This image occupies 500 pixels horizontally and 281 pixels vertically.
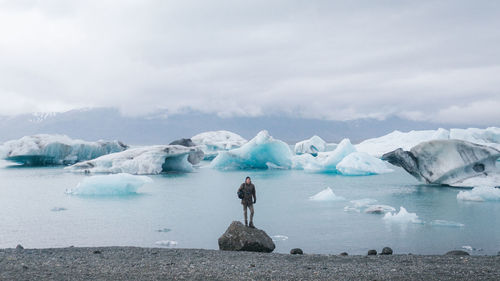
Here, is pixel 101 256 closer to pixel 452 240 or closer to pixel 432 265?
pixel 432 265

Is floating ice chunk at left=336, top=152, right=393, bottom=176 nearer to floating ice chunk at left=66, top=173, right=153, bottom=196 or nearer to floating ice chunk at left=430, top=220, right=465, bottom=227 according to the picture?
floating ice chunk at left=66, top=173, right=153, bottom=196

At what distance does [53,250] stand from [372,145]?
3878cm

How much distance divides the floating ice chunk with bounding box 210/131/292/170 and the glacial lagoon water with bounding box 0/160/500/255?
8.06 meters

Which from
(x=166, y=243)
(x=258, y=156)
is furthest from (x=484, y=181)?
(x=258, y=156)

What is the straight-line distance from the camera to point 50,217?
477 inches

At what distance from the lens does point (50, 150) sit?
32.5 meters

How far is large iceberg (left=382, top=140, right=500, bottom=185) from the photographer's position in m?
16.3

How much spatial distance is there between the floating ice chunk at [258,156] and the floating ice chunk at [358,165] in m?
4.27

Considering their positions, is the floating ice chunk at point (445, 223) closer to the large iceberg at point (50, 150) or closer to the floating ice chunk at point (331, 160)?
the floating ice chunk at point (331, 160)

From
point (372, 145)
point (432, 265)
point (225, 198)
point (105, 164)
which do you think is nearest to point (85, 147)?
point (105, 164)

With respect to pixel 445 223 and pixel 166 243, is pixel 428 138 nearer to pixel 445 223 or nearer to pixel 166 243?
pixel 445 223

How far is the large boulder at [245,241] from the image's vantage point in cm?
750

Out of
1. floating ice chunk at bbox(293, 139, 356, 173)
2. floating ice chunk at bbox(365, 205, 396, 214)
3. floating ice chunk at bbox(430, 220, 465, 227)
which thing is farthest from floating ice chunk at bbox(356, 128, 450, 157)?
floating ice chunk at bbox(430, 220, 465, 227)

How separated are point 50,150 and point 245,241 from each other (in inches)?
1134
